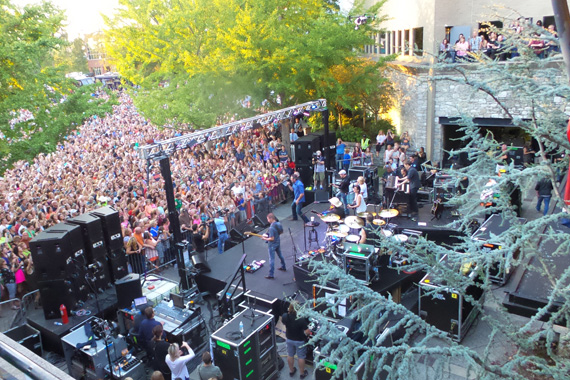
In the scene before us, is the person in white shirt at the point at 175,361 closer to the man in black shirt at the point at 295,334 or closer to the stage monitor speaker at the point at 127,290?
the man in black shirt at the point at 295,334

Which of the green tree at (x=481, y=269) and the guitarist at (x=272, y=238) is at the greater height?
the green tree at (x=481, y=269)

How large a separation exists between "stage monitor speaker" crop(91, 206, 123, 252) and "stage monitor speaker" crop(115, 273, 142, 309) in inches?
46.0

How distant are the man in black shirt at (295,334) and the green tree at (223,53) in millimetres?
13565

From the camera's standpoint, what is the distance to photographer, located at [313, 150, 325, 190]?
58.2 feet

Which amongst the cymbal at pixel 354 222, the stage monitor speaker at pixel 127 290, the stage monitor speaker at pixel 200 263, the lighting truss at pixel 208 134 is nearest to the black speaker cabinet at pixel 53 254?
the stage monitor speaker at pixel 127 290

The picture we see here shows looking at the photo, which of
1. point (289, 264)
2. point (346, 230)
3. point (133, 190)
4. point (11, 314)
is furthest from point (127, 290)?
point (133, 190)

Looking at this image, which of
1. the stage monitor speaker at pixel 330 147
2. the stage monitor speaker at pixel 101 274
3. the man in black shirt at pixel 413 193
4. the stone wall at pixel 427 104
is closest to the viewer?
the stage monitor speaker at pixel 101 274

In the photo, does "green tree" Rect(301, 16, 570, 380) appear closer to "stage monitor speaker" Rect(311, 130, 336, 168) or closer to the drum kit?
the drum kit

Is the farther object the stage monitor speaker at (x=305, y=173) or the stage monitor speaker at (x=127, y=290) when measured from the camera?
the stage monitor speaker at (x=305, y=173)

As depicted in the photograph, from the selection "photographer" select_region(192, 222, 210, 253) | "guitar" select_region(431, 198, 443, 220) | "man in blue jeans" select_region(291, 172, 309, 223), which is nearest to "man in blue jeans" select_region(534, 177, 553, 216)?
"guitar" select_region(431, 198, 443, 220)

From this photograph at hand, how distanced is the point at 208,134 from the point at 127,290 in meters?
5.31

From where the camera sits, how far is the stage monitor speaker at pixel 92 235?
32.8 ft

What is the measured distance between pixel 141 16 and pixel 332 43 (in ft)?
27.8

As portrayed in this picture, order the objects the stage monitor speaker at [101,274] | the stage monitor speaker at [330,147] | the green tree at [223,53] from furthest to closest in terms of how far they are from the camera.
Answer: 1. the green tree at [223,53]
2. the stage monitor speaker at [330,147]
3. the stage monitor speaker at [101,274]
